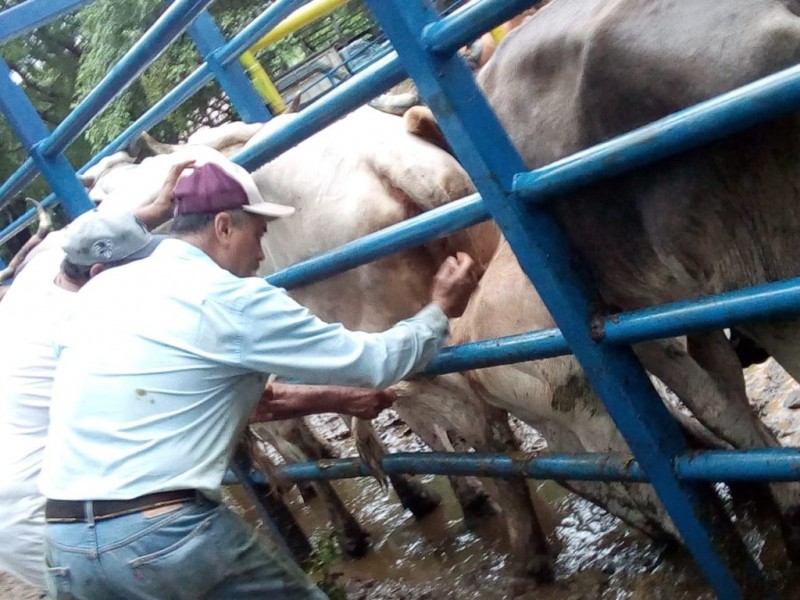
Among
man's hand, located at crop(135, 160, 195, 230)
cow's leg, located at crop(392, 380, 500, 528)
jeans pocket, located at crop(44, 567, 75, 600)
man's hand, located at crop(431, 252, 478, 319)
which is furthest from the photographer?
man's hand, located at crop(135, 160, 195, 230)

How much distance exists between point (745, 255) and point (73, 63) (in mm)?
17361

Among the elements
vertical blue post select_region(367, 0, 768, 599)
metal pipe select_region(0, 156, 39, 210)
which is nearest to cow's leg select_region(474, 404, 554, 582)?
vertical blue post select_region(367, 0, 768, 599)

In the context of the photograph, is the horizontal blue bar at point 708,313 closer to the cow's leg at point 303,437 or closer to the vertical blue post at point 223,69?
the cow's leg at point 303,437

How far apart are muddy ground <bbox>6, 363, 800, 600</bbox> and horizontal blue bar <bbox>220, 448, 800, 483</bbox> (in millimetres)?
541

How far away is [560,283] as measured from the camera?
2.13m

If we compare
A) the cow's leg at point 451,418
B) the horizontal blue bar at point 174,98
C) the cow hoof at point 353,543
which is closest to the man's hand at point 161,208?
the cow's leg at point 451,418

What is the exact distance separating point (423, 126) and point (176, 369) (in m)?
1.30

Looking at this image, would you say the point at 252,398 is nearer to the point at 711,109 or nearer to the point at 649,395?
the point at 649,395

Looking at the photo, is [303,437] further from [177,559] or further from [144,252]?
[177,559]

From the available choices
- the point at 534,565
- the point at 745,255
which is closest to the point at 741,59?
the point at 745,255

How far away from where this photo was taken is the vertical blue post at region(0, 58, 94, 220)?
12.7ft

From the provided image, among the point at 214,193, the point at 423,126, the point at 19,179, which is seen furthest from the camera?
the point at 19,179

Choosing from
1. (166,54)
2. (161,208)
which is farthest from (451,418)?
(166,54)

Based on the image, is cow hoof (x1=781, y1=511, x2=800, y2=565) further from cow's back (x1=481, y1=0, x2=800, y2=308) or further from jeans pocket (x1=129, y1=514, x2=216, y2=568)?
jeans pocket (x1=129, y1=514, x2=216, y2=568)
